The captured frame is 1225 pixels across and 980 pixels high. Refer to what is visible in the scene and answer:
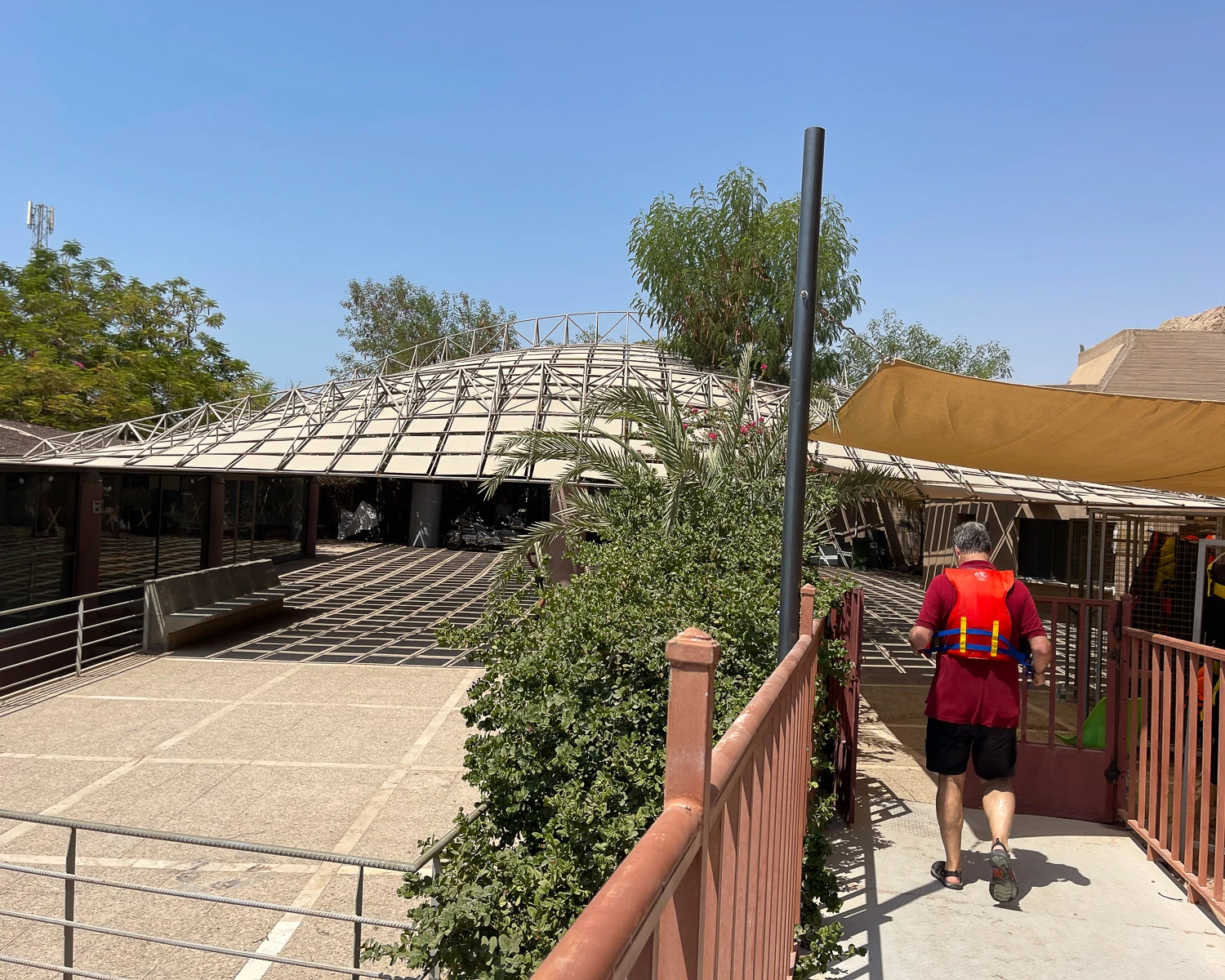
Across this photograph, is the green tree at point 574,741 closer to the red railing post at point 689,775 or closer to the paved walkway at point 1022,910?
the paved walkway at point 1022,910

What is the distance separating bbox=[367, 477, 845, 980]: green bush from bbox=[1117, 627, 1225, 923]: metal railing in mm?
1700

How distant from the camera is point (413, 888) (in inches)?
140

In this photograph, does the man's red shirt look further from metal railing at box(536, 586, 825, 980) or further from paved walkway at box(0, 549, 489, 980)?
paved walkway at box(0, 549, 489, 980)

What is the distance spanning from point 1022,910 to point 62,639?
12.1 m

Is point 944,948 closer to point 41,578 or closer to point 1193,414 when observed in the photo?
point 1193,414

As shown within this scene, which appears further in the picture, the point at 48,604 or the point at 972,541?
the point at 48,604

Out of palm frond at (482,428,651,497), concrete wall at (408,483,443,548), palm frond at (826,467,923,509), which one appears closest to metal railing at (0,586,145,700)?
palm frond at (482,428,651,497)

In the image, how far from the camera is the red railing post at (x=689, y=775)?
1.30 meters

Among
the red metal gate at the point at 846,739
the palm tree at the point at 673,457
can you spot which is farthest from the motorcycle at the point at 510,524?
the red metal gate at the point at 846,739

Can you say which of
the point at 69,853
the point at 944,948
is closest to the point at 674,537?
the point at 944,948

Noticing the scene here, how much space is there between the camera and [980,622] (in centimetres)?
453

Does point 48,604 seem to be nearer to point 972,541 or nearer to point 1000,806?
point 972,541

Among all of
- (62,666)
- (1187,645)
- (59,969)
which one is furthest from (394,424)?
(1187,645)

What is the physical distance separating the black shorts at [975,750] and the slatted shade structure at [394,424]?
441 inches
